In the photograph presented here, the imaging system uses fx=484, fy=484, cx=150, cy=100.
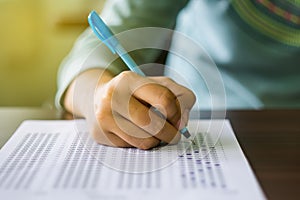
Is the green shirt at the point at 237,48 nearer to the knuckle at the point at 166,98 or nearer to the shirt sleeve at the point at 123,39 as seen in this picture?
the shirt sleeve at the point at 123,39

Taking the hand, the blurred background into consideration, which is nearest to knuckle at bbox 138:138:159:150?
the hand

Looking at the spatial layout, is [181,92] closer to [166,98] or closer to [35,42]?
[166,98]

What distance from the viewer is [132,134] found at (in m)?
0.46

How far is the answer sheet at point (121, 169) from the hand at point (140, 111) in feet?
0.04

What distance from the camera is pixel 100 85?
538mm

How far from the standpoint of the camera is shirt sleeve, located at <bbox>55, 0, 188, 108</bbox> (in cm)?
60

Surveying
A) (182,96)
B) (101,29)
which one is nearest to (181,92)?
(182,96)

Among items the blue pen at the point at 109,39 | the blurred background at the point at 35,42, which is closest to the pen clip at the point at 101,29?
the blue pen at the point at 109,39

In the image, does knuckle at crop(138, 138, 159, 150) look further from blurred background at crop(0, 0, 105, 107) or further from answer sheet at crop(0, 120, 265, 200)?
blurred background at crop(0, 0, 105, 107)

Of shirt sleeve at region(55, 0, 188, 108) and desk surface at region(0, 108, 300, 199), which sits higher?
Answer: shirt sleeve at region(55, 0, 188, 108)

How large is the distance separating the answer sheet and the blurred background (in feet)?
4.05

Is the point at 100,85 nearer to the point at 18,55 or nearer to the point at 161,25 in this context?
the point at 161,25

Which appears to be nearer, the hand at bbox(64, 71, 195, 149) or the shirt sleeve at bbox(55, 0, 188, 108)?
the hand at bbox(64, 71, 195, 149)

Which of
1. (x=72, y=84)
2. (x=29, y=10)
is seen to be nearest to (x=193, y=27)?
(x=72, y=84)
